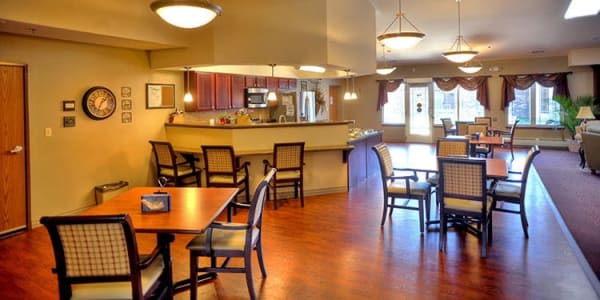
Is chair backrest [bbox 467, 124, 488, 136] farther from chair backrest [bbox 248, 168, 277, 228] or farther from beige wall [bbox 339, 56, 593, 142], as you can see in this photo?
chair backrest [bbox 248, 168, 277, 228]

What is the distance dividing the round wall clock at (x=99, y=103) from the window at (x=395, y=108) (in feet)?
32.3

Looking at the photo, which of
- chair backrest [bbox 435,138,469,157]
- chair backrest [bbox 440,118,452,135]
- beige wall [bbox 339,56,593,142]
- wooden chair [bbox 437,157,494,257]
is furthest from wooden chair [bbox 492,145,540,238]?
beige wall [bbox 339,56,593,142]

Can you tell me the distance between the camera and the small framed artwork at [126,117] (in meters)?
5.95

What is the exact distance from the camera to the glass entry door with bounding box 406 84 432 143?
13.3m

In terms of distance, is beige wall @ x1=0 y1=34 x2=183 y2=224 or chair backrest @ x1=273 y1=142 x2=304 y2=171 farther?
chair backrest @ x1=273 y1=142 x2=304 y2=171

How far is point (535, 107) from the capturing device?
38.5 feet

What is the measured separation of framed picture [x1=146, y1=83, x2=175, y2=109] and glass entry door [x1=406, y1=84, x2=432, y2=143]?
891cm

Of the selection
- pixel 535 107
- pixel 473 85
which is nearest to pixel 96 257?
pixel 473 85

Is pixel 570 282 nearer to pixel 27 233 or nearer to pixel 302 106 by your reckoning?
pixel 27 233

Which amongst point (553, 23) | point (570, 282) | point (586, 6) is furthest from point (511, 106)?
point (570, 282)

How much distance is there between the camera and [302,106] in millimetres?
9266

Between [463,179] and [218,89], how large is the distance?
473cm

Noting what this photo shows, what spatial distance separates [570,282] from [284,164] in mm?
3451

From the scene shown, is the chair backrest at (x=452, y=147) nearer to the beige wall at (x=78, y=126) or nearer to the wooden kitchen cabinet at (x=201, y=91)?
the wooden kitchen cabinet at (x=201, y=91)
